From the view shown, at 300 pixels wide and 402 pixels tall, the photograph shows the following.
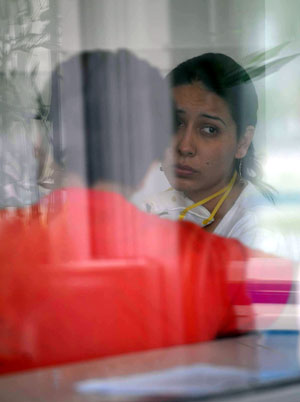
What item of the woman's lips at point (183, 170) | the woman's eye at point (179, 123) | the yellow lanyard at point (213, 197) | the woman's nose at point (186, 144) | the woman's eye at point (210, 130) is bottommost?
the yellow lanyard at point (213, 197)

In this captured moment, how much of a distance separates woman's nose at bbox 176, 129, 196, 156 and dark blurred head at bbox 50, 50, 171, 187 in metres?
0.04

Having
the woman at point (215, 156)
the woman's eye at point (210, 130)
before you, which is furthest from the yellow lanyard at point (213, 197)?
the woman's eye at point (210, 130)

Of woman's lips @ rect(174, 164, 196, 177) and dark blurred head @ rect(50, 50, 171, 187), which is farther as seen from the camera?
woman's lips @ rect(174, 164, 196, 177)

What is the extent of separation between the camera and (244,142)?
1907mm

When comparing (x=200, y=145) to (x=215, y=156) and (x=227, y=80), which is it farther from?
(x=227, y=80)

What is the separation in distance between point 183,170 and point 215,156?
12cm

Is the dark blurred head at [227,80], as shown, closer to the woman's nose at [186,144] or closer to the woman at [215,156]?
the woman at [215,156]

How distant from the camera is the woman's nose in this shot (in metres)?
1.80

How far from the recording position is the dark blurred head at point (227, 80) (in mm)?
1846

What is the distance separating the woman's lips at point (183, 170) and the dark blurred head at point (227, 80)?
211mm

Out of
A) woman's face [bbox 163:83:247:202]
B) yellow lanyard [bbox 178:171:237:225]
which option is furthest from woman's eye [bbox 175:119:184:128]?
yellow lanyard [bbox 178:171:237:225]

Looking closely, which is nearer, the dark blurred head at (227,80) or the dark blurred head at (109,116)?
the dark blurred head at (109,116)

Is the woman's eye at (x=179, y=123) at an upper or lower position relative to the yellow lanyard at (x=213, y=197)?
upper

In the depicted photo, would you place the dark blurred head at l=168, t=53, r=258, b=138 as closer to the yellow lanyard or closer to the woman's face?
the woman's face
